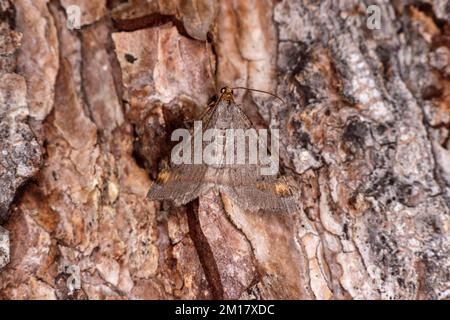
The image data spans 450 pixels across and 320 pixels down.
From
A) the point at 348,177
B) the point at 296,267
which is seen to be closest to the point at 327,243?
the point at 296,267

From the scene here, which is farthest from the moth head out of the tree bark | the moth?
the tree bark

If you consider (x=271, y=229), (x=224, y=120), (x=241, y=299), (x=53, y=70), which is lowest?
(x=241, y=299)

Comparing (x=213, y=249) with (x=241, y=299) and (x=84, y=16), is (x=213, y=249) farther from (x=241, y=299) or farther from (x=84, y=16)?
(x=84, y=16)

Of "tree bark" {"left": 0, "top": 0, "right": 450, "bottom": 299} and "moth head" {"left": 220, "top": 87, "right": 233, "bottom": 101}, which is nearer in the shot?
"tree bark" {"left": 0, "top": 0, "right": 450, "bottom": 299}

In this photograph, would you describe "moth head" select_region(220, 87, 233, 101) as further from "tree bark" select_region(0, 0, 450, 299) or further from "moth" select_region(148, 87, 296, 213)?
"tree bark" select_region(0, 0, 450, 299)

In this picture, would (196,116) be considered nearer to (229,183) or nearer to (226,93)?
→ (226,93)

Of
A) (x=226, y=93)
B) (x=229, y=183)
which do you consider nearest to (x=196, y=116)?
(x=226, y=93)
